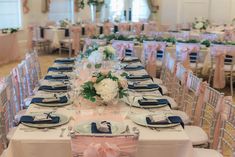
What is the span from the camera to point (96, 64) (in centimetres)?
381

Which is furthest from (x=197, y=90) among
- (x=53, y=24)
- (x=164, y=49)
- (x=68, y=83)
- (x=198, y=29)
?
(x=53, y=24)

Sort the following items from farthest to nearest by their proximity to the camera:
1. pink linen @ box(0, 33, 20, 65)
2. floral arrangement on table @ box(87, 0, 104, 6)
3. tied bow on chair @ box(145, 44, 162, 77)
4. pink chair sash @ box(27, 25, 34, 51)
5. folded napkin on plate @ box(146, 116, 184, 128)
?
floral arrangement on table @ box(87, 0, 104, 6), pink chair sash @ box(27, 25, 34, 51), pink linen @ box(0, 33, 20, 65), tied bow on chair @ box(145, 44, 162, 77), folded napkin on plate @ box(146, 116, 184, 128)

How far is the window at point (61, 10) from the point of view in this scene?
11.5 metres

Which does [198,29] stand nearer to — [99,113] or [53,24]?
[53,24]

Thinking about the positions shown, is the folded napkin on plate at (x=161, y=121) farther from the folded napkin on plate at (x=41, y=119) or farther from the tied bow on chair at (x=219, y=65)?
the tied bow on chair at (x=219, y=65)

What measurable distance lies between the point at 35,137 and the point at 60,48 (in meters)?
8.11

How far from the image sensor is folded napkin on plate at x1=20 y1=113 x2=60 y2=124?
250 cm

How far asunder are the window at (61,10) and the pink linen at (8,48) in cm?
258

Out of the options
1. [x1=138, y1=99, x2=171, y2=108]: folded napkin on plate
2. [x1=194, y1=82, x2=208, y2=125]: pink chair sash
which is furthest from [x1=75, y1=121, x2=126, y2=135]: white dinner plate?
[x1=194, y1=82, x2=208, y2=125]: pink chair sash

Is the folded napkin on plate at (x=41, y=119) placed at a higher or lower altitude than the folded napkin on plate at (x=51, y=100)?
lower

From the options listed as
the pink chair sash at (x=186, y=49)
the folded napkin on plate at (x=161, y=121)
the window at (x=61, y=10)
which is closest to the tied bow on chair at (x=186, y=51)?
the pink chair sash at (x=186, y=49)

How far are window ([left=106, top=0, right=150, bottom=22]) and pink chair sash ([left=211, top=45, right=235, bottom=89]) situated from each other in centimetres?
682

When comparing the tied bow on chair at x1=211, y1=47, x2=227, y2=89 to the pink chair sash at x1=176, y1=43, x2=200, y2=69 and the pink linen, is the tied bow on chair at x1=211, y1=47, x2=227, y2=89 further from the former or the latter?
the pink linen

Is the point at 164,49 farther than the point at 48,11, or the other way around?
the point at 48,11
